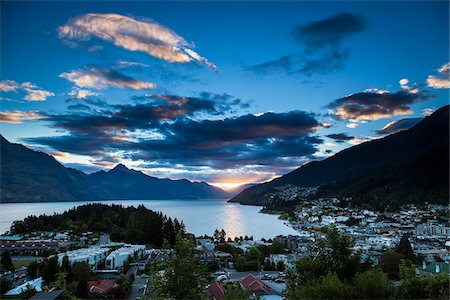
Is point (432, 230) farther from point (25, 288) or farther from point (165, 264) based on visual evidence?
point (165, 264)

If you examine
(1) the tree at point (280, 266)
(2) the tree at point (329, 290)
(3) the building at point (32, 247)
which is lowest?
(3) the building at point (32, 247)

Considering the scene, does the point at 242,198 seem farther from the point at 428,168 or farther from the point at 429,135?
the point at 428,168

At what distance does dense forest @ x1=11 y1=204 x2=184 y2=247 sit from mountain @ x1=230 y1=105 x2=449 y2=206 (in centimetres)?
4310

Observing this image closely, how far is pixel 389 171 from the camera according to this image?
290ft

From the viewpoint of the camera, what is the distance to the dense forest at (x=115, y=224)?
3484cm

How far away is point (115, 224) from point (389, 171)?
223ft

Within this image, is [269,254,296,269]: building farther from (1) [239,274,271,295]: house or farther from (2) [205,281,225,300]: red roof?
(2) [205,281,225,300]: red roof

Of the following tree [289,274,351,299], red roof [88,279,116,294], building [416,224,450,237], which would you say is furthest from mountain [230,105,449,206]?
tree [289,274,351,299]

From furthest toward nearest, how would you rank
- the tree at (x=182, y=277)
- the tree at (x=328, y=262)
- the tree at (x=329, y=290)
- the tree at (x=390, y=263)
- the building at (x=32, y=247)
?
1. the building at (x=32, y=247)
2. the tree at (x=390, y=263)
3. the tree at (x=328, y=262)
4. the tree at (x=182, y=277)
5. the tree at (x=329, y=290)

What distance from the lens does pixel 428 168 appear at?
229 ft

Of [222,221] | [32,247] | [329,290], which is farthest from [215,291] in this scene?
[222,221]

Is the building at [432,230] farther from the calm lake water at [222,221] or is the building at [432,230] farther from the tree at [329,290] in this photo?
the tree at [329,290]

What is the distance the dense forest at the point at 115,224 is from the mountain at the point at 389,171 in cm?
4310

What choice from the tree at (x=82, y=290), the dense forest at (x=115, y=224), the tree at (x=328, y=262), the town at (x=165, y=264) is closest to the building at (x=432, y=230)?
the town at (x=165, y=264)
